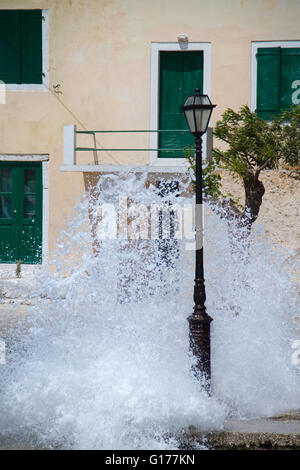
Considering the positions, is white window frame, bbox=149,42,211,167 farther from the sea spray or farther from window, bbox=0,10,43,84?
the sea spray

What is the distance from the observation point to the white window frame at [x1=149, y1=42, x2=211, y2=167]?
50.4 ft

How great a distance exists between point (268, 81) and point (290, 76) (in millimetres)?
510

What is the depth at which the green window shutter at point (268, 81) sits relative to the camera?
1511 centimetres

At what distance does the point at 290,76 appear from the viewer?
15148mm

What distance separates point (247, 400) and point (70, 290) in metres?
6.89

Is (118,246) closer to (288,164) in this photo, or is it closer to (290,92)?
(288,164)

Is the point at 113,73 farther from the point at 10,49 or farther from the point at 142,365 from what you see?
the point at 142,365

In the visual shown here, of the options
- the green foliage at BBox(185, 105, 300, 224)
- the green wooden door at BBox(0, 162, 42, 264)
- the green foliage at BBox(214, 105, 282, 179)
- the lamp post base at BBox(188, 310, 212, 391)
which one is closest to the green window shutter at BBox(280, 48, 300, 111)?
the green foliage at BBox(185, 105, 300, 224)

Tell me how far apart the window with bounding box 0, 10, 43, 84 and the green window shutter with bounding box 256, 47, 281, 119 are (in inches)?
201

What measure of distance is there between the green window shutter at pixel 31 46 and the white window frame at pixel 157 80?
2667 millimetres

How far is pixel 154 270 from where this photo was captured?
46.4 feet

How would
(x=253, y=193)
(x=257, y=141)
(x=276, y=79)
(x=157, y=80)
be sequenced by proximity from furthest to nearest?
(x=157, y=80)
(x=276, y=79)
(x=257, y=141)
(x=253, y=193)

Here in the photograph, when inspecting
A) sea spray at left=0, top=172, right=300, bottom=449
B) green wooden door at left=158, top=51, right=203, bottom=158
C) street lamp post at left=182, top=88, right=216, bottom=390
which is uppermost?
green wooden door at left=158, top=51, right=203, bottom=158

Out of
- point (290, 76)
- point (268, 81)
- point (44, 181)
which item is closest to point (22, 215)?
point (44, 181)
